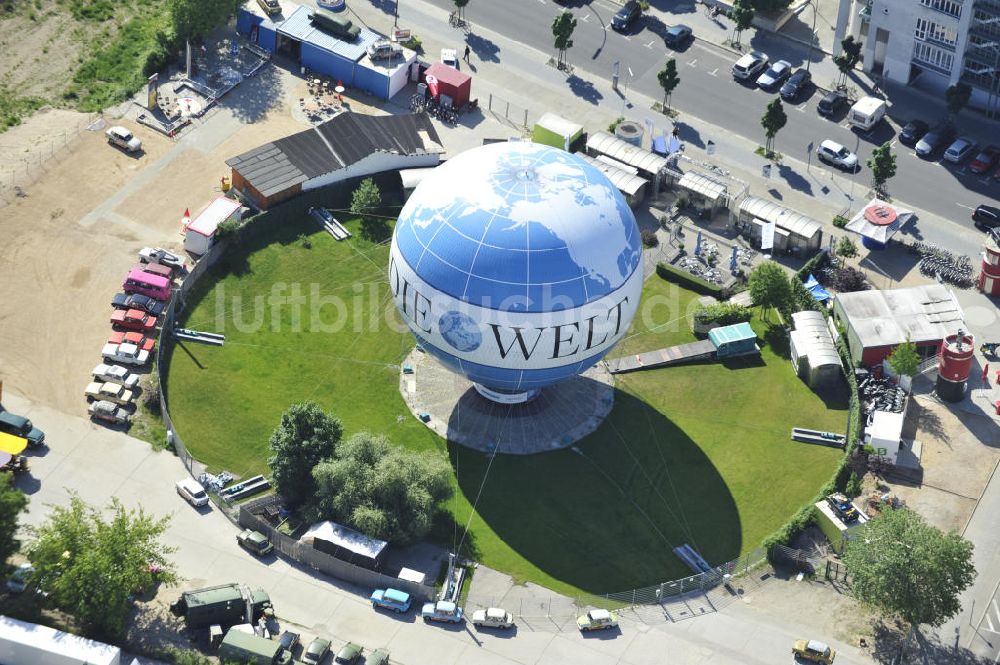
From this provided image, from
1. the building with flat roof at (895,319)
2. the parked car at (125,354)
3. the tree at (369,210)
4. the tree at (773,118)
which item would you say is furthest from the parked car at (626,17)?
the parked car at (125,354)

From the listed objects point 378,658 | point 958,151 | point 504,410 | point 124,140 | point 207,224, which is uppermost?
point 958,151

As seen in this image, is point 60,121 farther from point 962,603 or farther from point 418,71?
point 962,603

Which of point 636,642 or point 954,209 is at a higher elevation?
point 954,209

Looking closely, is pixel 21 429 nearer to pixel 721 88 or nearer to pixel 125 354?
pixel 125 354

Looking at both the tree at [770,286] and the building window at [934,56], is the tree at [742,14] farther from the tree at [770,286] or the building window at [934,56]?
the tree at [770,286]

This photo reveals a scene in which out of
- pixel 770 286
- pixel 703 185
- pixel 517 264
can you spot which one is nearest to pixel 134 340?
pixel 517 264

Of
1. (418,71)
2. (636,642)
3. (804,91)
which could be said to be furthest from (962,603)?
(418,71)
